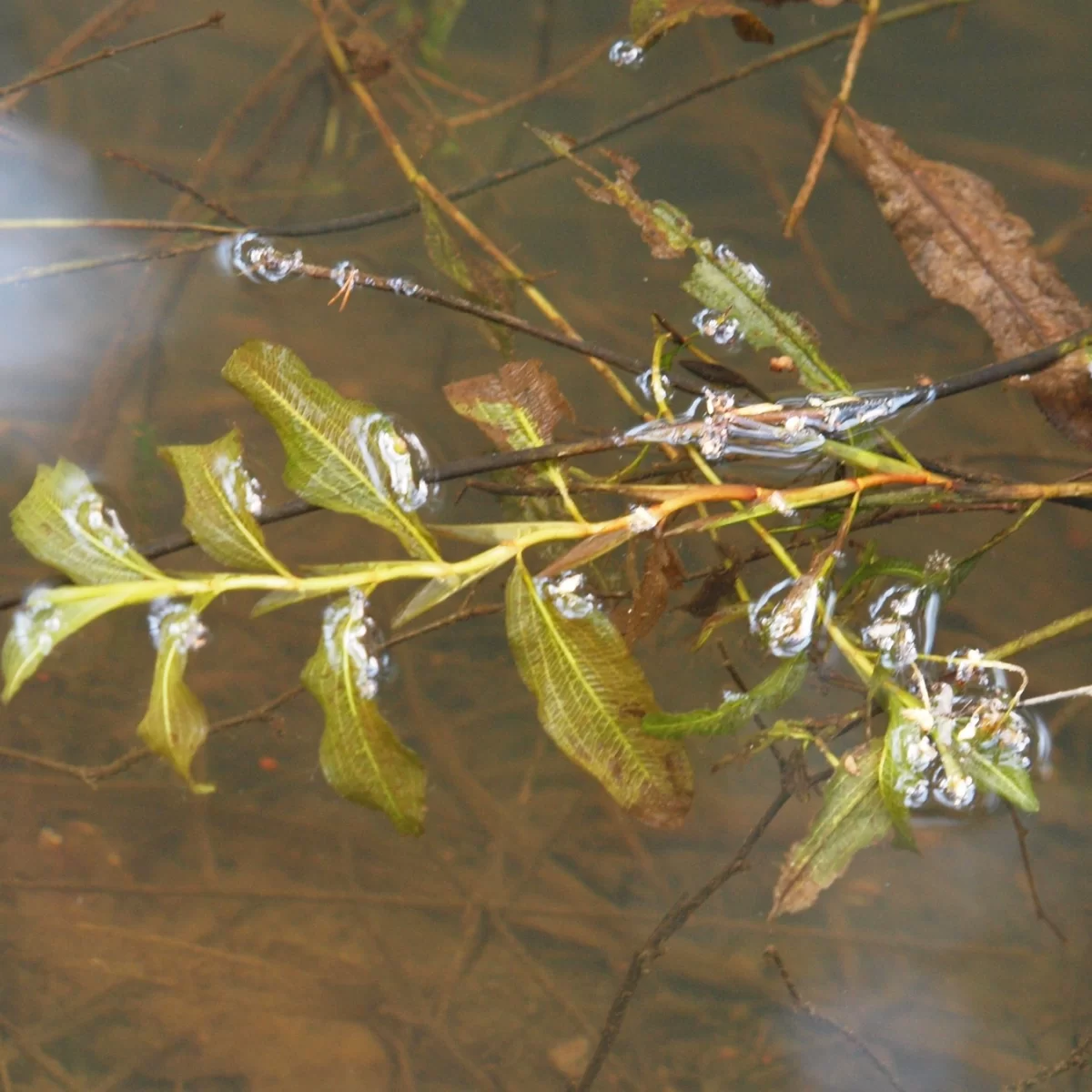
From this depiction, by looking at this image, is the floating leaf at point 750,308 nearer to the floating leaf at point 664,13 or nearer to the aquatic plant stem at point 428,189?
the aquatic plant stem at point 428,189

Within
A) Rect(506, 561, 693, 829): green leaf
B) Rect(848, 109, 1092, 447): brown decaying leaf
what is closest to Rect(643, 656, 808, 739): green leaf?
Rect(506, 561, 693, 829): green leaf

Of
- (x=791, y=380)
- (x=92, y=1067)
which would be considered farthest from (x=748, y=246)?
(x=92, y=1067)

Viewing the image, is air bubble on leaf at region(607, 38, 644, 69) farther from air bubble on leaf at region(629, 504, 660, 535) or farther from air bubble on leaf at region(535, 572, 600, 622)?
air bubble on leaf at region(629, 504, 660, 535)

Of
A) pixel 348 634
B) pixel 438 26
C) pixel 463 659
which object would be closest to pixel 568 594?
pixel 348 634

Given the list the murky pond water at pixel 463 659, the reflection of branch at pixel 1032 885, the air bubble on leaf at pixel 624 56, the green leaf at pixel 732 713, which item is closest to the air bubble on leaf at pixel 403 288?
the green leaf at pixel 732 713

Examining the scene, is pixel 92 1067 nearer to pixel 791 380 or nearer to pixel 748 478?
pixel 748 478

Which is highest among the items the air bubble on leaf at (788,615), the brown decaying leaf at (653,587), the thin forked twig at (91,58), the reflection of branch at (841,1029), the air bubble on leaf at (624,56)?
the thin forked twig at (91,58)
